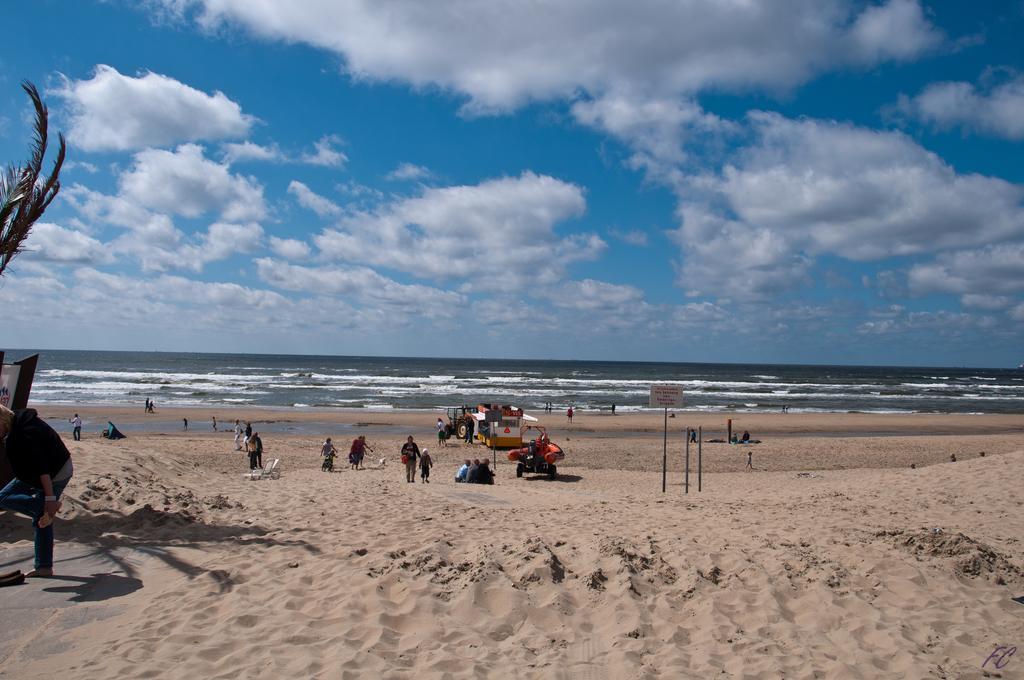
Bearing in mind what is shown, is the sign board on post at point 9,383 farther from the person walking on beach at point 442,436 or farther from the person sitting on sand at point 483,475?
the person walking on beach at point 442,436

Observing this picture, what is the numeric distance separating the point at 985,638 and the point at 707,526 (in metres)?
3.40

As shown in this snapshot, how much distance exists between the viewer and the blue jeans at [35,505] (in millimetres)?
5238

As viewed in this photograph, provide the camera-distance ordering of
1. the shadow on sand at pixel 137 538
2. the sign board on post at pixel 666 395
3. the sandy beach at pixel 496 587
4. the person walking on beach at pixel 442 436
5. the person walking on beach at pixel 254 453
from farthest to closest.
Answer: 1. the person walking on beach at pixel 442 436
2. the person walking on beach at pixel 254 453
3. the sign board on post at pixel 666 395
4. the shadow on sand at pixel 137 538
5. the sandy beach at pixel 496 587

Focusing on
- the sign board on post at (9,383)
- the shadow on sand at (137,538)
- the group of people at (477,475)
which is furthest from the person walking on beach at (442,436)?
the shadow on sand at (137,538)

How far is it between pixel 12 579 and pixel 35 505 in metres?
0.57

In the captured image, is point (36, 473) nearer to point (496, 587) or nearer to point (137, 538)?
point (137, 538)

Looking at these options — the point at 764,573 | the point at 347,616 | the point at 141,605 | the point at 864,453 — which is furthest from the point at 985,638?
the point at 864,453

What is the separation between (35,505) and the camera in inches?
206

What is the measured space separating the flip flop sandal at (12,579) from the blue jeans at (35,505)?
0.15 m

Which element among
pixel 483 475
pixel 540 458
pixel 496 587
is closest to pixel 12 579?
pixel 496 587

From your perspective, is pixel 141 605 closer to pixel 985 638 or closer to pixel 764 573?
pixel 764 573

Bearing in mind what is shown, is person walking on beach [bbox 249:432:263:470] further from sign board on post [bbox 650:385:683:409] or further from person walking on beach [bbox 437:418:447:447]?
sign board on post [bbox 650:385:683:409]

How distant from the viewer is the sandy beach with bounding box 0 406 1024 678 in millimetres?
4340

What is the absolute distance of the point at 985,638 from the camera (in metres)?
5.11
